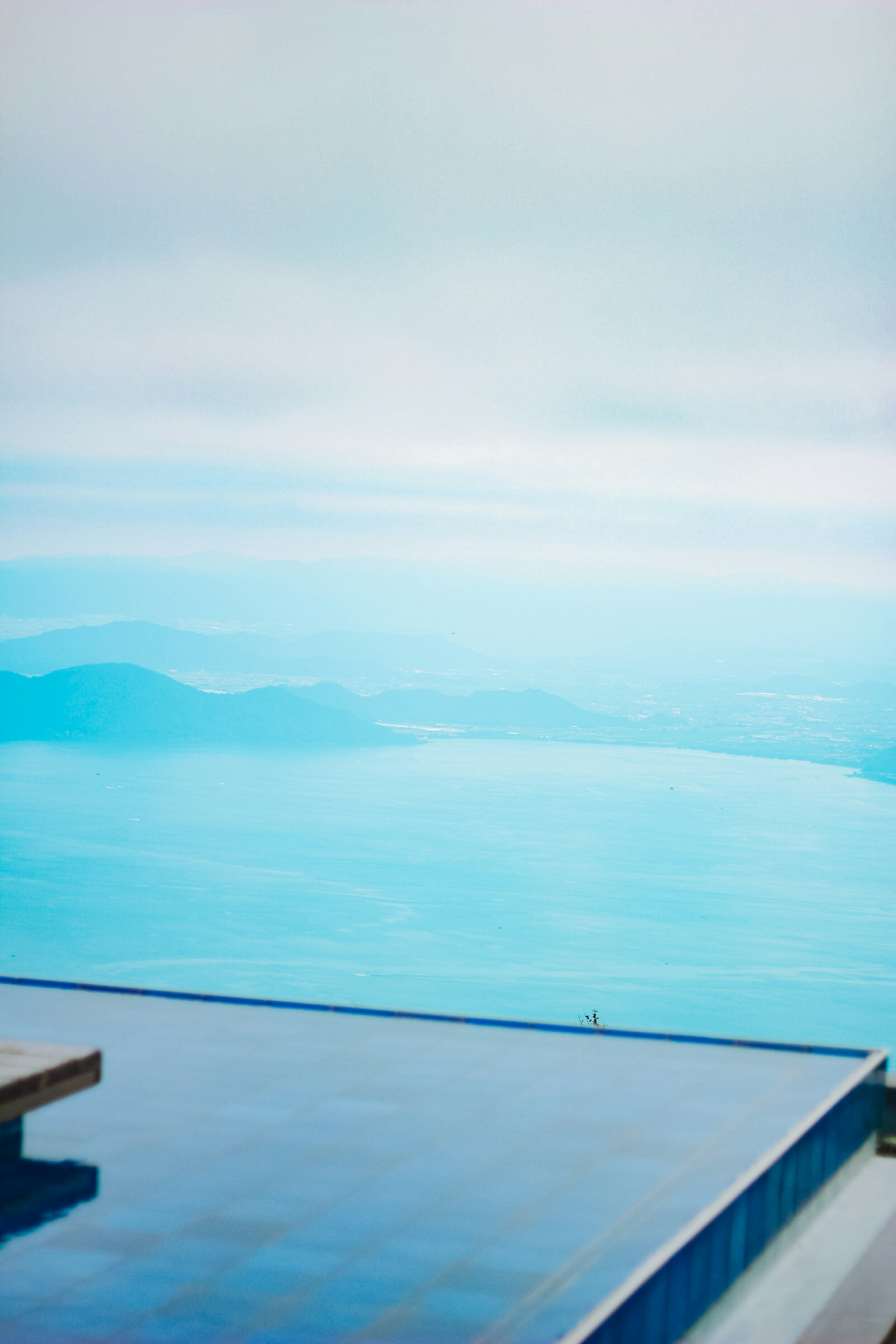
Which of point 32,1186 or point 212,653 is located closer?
point 32,1186

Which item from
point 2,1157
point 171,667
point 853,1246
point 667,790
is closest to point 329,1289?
point 2,1157

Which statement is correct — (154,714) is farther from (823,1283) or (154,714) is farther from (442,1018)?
(823,1283)

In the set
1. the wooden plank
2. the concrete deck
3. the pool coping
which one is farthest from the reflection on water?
the concrete deck

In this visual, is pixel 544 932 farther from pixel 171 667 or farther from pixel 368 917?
pixel 171 667

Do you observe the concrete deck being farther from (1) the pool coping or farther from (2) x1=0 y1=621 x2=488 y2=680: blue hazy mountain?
(2) x1=0 y1=621 x2=488 y2=680: blue hazy mountain

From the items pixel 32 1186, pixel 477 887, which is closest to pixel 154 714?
pixel 477 887
